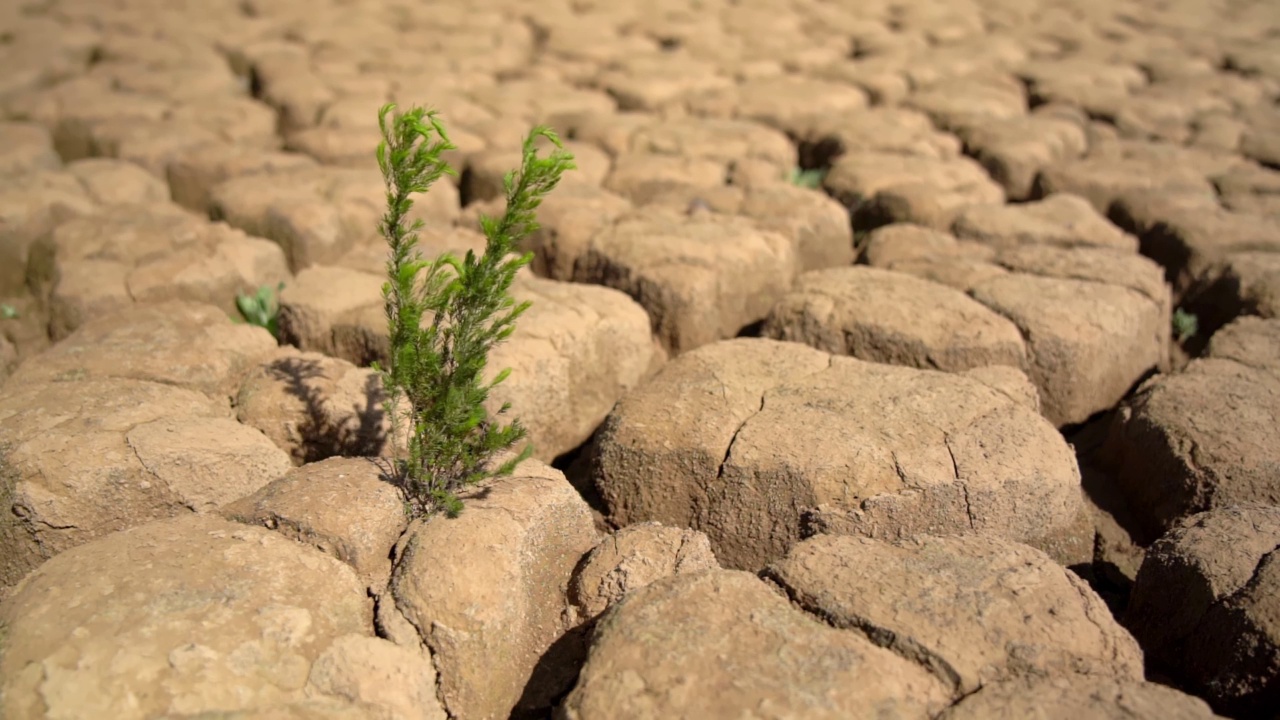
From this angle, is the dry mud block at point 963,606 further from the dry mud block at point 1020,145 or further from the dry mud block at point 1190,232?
the dry mud block at point 1020,145

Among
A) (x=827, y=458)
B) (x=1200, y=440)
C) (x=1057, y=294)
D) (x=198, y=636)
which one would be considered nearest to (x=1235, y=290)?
(x=1057, y=294)

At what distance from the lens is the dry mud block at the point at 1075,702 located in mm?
1638

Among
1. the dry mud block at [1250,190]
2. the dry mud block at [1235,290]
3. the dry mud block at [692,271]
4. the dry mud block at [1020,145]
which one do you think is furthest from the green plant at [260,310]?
the dry mud block at [1250,190]

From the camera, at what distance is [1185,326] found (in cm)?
361

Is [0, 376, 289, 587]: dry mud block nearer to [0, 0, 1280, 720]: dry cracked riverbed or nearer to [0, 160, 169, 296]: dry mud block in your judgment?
[0, 0, 1280, 720]: dry cracked riverbed

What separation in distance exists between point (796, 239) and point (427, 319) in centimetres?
149

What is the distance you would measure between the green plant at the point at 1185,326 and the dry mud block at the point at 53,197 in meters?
4.10

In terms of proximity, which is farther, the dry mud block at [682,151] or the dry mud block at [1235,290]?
the dry mud block at [682,151]

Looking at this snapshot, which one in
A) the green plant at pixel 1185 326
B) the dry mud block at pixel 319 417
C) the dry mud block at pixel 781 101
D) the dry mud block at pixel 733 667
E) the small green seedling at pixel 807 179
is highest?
the dry mud block at pixel 781 101

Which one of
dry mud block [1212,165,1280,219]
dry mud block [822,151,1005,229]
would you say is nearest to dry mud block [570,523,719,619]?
dry mud block [822,151,1005,229]

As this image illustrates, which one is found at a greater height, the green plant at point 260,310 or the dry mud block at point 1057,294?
the dry mud block at point 1057,294

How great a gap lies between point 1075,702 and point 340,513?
60.6 inches

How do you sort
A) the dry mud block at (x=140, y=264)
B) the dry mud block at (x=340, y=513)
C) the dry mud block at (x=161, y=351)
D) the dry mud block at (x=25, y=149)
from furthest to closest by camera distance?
1. the dry mud block at (x=25, y=149)
2. the dry mud block at (x=140, y=264)
3. the dry mud block at (x=161, y=351)
4. the dry mud block at (x=340, y=513)

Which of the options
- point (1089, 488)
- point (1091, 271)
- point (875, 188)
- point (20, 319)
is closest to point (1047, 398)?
point (1089, 488)
